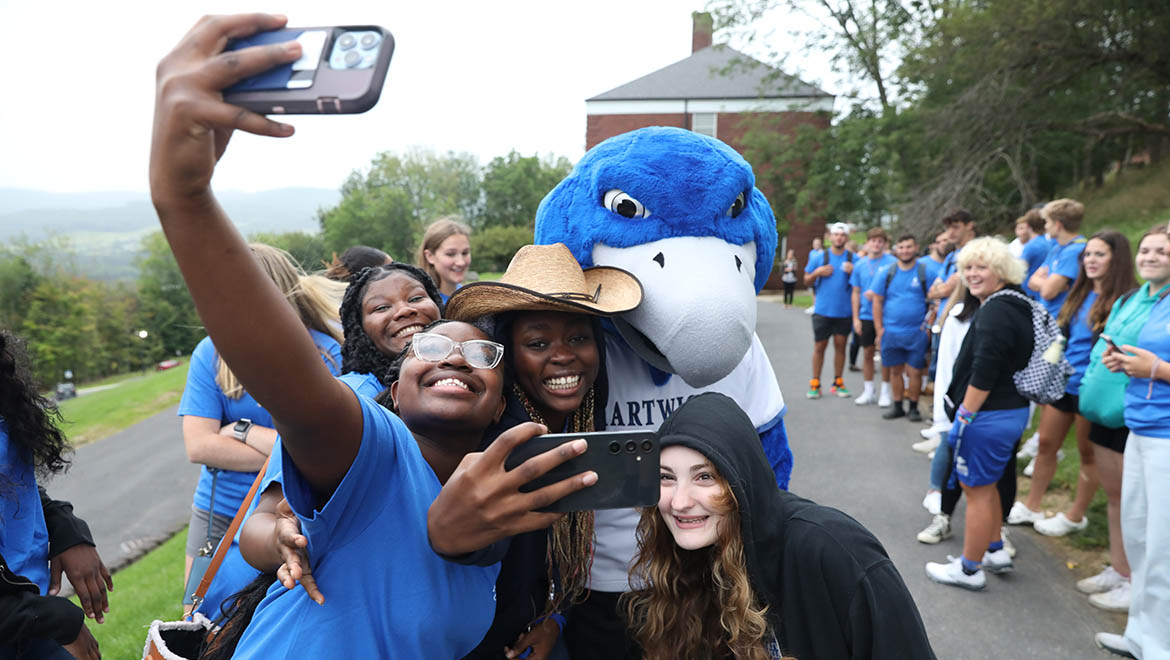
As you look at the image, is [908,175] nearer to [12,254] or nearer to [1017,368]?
[1017,368]

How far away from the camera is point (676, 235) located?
2230mm

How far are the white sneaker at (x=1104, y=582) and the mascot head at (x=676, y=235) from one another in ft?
11.1

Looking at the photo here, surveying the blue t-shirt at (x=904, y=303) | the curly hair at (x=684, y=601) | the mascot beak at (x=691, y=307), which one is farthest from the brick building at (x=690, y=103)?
the curly hair at (x=684, y=601)

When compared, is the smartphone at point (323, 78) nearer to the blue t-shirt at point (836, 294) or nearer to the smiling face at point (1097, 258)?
the smiling face at point (1097, 258)

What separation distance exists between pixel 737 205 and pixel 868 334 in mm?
6695

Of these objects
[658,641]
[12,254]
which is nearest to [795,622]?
[658,641]

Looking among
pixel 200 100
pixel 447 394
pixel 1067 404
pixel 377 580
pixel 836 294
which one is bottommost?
pixel 1067 404

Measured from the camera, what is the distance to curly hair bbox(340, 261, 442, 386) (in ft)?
8.06

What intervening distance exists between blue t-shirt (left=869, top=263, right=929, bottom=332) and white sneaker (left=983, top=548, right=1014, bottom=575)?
3461 mm

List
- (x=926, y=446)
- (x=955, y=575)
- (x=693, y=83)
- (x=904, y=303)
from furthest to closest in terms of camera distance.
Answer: (x=693, y=83) → (x=904, y=303) → (x=926, y=446) → (x=955, y=575)

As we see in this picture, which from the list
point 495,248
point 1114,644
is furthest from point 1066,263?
point 495,248

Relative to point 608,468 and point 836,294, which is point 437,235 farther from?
point 836,294

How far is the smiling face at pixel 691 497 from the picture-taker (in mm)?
1731

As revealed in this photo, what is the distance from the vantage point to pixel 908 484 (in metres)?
5.91
